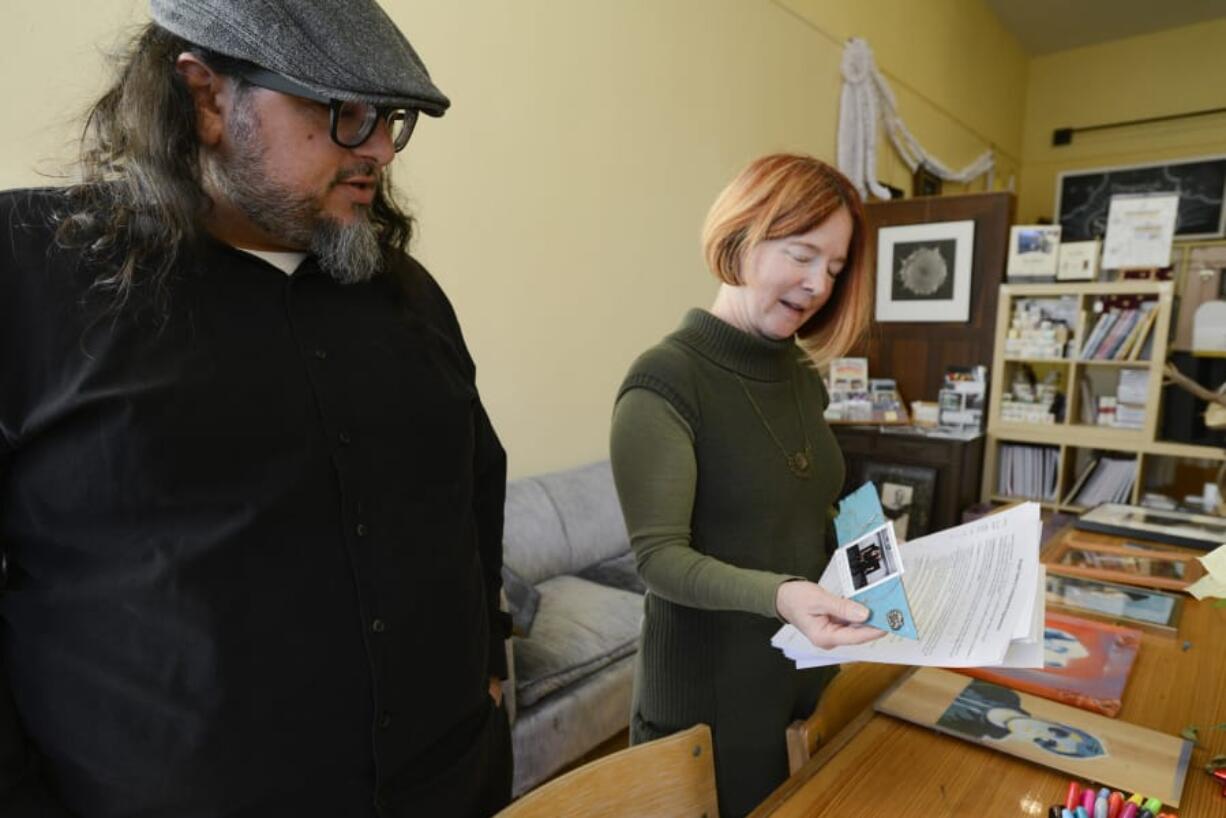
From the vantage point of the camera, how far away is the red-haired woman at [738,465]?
1.00 m

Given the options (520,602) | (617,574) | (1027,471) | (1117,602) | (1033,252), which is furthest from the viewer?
(1027,471)

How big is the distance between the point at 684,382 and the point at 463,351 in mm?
326

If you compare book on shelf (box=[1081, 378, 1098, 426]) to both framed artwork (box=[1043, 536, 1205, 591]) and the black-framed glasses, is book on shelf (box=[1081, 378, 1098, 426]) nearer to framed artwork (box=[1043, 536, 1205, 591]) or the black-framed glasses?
framed artwork (box=[1043, 536, 1205, 591])

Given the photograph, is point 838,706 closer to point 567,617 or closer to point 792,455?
point 792,455

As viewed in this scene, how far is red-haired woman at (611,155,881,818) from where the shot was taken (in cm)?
100

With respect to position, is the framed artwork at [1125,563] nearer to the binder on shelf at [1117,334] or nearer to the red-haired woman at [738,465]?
the red-haired woman at [738,465]

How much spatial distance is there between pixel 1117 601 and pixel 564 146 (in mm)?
2237

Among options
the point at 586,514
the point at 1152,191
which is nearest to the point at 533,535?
the point at 586,514

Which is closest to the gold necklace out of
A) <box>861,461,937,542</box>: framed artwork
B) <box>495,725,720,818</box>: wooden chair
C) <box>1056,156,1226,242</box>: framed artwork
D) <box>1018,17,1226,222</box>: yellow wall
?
<box>495,725,720,818</box>: wooden chair

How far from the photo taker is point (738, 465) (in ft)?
3.42

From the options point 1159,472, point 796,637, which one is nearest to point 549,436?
point 796,637

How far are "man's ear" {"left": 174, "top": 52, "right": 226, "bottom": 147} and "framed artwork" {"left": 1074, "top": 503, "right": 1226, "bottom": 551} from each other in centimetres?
197

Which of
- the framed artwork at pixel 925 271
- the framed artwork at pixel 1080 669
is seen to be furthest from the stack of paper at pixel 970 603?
the framed artwork at pixel 925 271

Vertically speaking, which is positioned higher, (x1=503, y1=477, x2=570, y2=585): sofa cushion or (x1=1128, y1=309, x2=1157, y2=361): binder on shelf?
(x1=1128, y1=309, x2=1157, y2=361): binder on shelf
